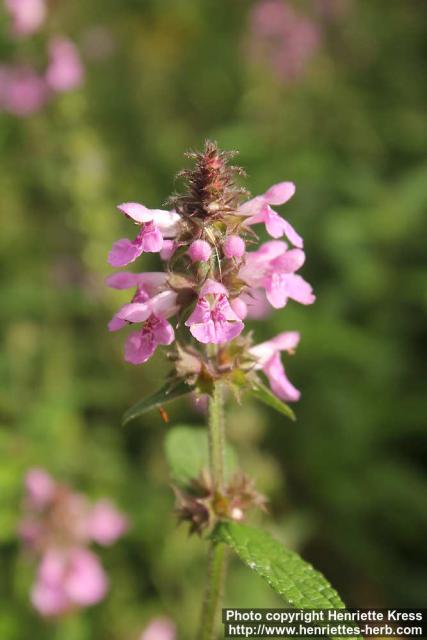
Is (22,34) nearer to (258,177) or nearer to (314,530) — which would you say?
(258,177)

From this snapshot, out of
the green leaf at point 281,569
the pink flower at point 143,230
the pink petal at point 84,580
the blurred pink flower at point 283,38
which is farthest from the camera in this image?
the blurred pink flower at point 283,38

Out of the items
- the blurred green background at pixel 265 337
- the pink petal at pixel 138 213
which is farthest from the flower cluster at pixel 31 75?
the pink petal at pixel 138 213

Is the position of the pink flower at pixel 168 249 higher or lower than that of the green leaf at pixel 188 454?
higher

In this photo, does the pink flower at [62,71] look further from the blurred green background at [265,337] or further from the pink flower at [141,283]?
the pink flower at [141,283]

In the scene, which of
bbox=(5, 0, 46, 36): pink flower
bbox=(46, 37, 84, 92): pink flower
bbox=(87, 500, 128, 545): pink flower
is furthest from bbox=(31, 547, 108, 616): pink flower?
bbox=(5, 0, 46, 36): pink flower

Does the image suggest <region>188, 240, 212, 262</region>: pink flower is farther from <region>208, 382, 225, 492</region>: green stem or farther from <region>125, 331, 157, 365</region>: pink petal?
<region>208, 382, 225, 492</region>: green stem

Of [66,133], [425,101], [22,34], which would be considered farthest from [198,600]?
[425,101]
